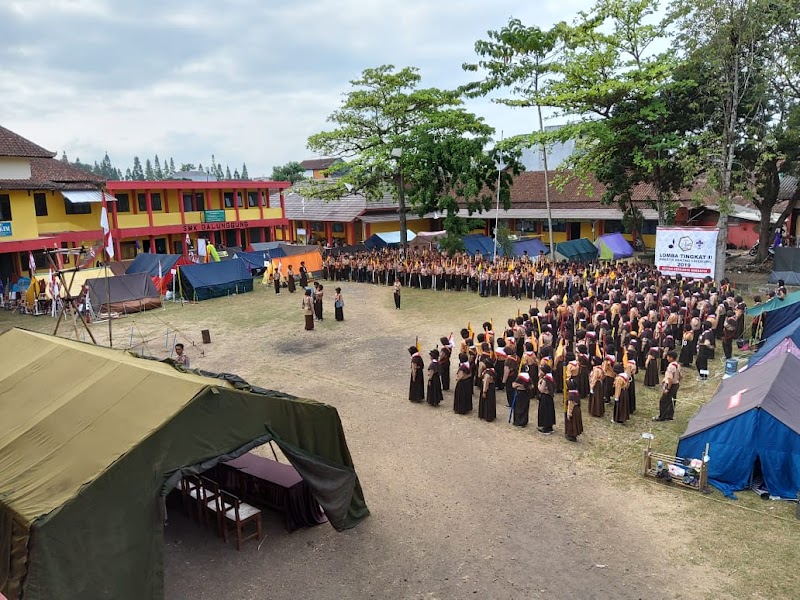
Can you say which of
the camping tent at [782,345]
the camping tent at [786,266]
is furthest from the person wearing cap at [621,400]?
the camping tent at [786,266]

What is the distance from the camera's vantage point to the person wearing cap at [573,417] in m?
10.8

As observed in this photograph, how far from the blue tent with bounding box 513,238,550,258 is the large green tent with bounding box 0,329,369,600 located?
85.2 feet

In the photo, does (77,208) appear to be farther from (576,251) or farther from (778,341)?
(778,341)

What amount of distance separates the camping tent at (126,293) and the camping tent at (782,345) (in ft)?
68.4

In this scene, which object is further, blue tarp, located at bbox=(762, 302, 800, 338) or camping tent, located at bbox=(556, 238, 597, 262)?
camping tent, located at bbox=(556, 238, 597, 262)

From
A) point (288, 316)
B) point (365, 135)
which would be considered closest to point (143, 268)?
point (288, 316)

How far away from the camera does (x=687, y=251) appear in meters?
22.2

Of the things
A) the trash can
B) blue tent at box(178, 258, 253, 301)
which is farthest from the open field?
blue tent at box(178, 258, 253, 301)

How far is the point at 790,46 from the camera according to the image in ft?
77.8

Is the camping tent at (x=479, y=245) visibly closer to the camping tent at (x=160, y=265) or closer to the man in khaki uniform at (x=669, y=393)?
the camping tent at (x=160, y=265)

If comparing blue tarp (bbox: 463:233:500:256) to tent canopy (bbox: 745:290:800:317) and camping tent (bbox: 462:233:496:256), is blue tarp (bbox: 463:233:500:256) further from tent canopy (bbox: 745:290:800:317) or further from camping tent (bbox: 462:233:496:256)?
tent canopy (bbox: 745:290:800:317)

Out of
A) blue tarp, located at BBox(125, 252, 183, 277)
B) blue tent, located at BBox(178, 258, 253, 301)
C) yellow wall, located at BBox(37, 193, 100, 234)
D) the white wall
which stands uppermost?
the white wall

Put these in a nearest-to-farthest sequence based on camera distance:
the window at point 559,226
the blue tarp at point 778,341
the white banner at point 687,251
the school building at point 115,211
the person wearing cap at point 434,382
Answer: the blue tarp at point 778,341 → the person wearing cap at point 434,382 → the white banner at point 687,251 → the school building at point 115,211 → the window at point 559,226

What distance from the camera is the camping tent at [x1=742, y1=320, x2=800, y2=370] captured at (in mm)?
11692
